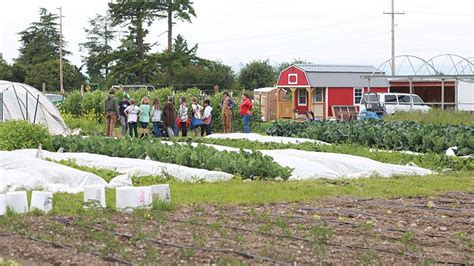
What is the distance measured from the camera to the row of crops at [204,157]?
45.8 feet

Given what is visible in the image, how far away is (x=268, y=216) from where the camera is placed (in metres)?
9.99

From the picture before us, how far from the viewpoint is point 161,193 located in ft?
34.7

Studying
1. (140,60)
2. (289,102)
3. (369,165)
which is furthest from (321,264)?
(140,60)

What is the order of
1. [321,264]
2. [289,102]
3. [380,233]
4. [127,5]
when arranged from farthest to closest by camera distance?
1. [127,5]
2. [289,102]
3. [380,233]
4. [321,264]

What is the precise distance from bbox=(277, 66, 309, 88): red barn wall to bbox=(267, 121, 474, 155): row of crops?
74.7 ft

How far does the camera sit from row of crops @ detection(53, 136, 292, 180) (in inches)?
550

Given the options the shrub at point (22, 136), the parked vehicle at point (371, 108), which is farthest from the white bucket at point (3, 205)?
the parked vehicle at point (371, 108)

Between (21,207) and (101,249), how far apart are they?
2.40 m

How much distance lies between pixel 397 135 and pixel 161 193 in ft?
38.6

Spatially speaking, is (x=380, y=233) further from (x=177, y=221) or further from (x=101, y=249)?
(x=101, y=249)

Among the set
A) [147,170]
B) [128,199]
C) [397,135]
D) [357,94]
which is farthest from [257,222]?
[357,94]

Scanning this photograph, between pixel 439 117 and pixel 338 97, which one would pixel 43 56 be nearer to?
pixel 338 97

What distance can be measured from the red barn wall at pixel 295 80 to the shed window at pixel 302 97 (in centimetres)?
78

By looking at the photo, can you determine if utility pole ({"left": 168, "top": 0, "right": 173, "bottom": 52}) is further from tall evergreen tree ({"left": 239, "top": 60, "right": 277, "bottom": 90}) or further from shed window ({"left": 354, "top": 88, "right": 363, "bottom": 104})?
shed window ({"left": 354, "top": 88, "right": 363, "bottom": 104})
